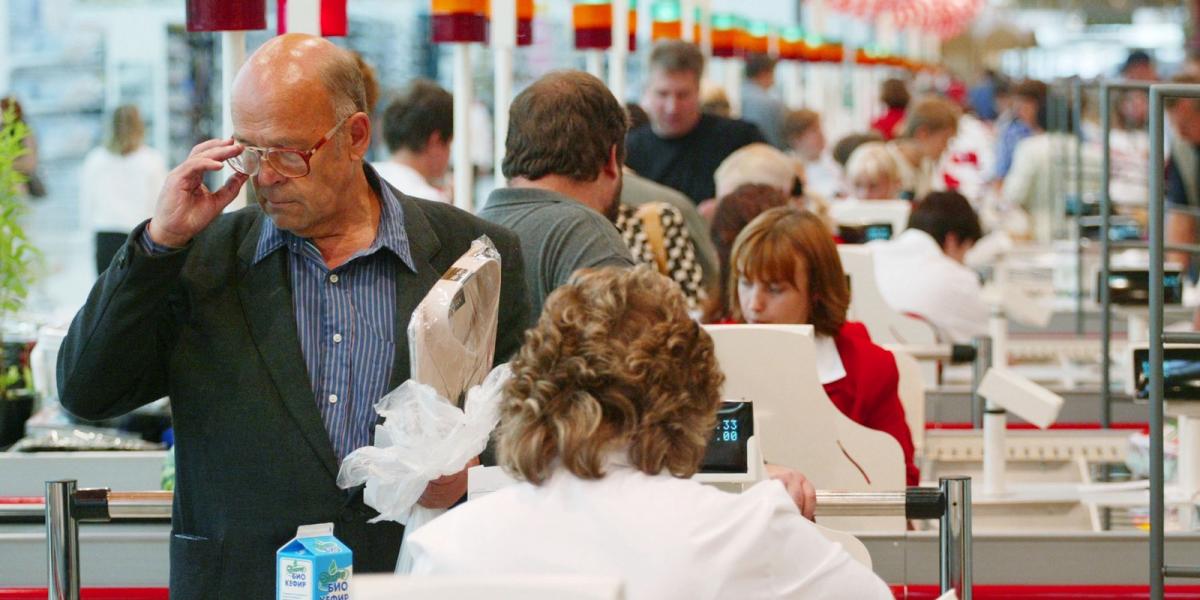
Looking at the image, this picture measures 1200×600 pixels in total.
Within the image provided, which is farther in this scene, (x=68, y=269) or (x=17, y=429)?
(x=68, y=269)

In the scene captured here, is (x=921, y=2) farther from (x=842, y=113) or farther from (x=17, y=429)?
(x=17, y=429)

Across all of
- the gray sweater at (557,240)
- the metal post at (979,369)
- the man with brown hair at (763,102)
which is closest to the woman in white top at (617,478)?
the gray sweater at (557,240)

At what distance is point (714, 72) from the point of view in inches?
686

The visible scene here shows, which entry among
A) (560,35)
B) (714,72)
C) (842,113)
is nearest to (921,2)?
(842,113)

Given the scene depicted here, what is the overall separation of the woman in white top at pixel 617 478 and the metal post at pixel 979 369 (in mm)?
3407

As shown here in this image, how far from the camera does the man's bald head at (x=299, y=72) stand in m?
2.55

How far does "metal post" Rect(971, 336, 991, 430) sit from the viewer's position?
18.0 ft

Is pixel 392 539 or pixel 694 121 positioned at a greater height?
pixel 694 121

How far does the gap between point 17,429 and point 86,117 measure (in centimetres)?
858

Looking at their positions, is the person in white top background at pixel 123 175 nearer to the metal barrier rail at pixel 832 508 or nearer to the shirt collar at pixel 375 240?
the metal barrier rail at pixel 832 508

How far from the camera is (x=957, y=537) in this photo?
8.96 ft

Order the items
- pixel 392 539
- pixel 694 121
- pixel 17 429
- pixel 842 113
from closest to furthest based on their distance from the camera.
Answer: pixel 392 539 < pixel 17 429 < pixel 694 121 < pixel 842 113

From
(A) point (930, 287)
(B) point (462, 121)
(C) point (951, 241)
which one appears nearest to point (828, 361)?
(B) point (462, 121)

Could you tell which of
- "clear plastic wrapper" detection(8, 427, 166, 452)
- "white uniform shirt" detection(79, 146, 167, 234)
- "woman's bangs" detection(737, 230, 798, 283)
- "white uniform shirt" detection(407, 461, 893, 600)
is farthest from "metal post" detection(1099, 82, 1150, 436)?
"white uniform shirt" detection(79, 146, 167, 234)
